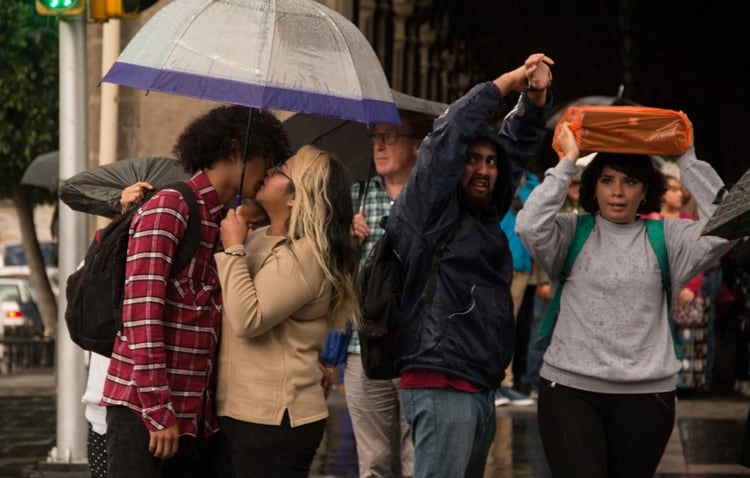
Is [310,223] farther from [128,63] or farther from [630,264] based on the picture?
[630,264]

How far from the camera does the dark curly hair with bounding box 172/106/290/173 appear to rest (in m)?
5.46

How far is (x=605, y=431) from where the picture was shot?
6160 millimetres

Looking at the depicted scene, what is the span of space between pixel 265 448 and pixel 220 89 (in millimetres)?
1233

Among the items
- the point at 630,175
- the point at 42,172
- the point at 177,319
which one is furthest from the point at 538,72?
the point at 42,172

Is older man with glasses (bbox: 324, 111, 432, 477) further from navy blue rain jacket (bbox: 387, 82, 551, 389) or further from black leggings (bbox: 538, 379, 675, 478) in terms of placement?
navy blue rain jacket (bbox: 387, 82, 551, 389)

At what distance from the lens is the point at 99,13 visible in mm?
10203

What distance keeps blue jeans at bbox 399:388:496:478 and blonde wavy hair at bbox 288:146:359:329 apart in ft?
1.31

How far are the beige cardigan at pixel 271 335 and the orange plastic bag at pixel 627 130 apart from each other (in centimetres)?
133

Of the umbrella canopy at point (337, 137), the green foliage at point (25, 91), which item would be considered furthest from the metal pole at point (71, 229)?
the green foliage at point (25, 91)

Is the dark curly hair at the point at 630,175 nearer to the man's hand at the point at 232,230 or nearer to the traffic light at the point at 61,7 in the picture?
the man's hand at the point at 232,230

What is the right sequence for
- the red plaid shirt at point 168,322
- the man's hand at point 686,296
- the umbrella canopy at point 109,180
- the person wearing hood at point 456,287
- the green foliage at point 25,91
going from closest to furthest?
the red plaid shirt at point 168,322, the person wearing hood at point 456,287, the umbrella canopy at point 109,180, the man's hand at point 686,296, the green foliage at point 25,91

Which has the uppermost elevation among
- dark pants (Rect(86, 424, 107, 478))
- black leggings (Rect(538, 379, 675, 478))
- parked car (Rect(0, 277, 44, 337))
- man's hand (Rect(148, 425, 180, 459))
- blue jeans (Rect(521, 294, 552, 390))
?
man's hand (Rect(148, 425, 180, 459))

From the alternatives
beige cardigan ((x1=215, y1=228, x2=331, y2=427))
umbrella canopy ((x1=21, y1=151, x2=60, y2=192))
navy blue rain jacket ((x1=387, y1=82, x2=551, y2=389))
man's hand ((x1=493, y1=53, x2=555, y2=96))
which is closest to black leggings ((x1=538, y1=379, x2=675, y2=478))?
navy blue rain jacket ((x1=387, y1=82, x2=551, y2=389))

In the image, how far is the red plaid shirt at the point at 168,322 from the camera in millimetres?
Answer: 5070
